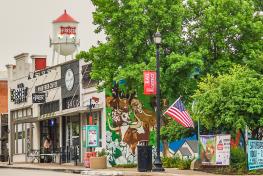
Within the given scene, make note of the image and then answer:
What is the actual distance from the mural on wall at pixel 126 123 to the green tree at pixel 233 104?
13.9 m

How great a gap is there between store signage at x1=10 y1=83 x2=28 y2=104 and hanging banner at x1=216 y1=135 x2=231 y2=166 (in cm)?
3170

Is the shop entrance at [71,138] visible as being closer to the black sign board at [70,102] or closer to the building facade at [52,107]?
the building facade at [52,107]

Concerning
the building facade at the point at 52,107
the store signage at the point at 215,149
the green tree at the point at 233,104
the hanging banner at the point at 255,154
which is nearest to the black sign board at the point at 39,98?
the building facade at the point at 52,107

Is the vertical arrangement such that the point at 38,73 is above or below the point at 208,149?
above

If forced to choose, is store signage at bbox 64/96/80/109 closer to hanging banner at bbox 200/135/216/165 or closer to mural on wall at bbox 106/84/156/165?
mural on wall at bbox 106/84/156/165

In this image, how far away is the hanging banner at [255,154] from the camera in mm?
31984

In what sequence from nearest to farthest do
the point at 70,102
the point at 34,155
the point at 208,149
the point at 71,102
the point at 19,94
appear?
the point at 208,149 < the point at 71,102 < the point at 70,102 < the point at 34,155 < the point at 19,94

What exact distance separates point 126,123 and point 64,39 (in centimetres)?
1755

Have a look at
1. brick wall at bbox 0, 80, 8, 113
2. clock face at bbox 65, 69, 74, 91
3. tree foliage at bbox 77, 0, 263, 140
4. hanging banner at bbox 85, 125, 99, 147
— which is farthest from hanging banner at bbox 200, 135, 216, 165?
brick wall at bbox 0, 80, 8, 113

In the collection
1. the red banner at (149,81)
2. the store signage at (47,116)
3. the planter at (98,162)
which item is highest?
the red banner at (149,81)

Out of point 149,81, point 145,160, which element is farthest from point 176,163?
point 149,81

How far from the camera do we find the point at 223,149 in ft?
109

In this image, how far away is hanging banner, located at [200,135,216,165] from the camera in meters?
33.7

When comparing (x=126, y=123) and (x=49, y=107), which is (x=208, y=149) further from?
(x=49, y=107)
